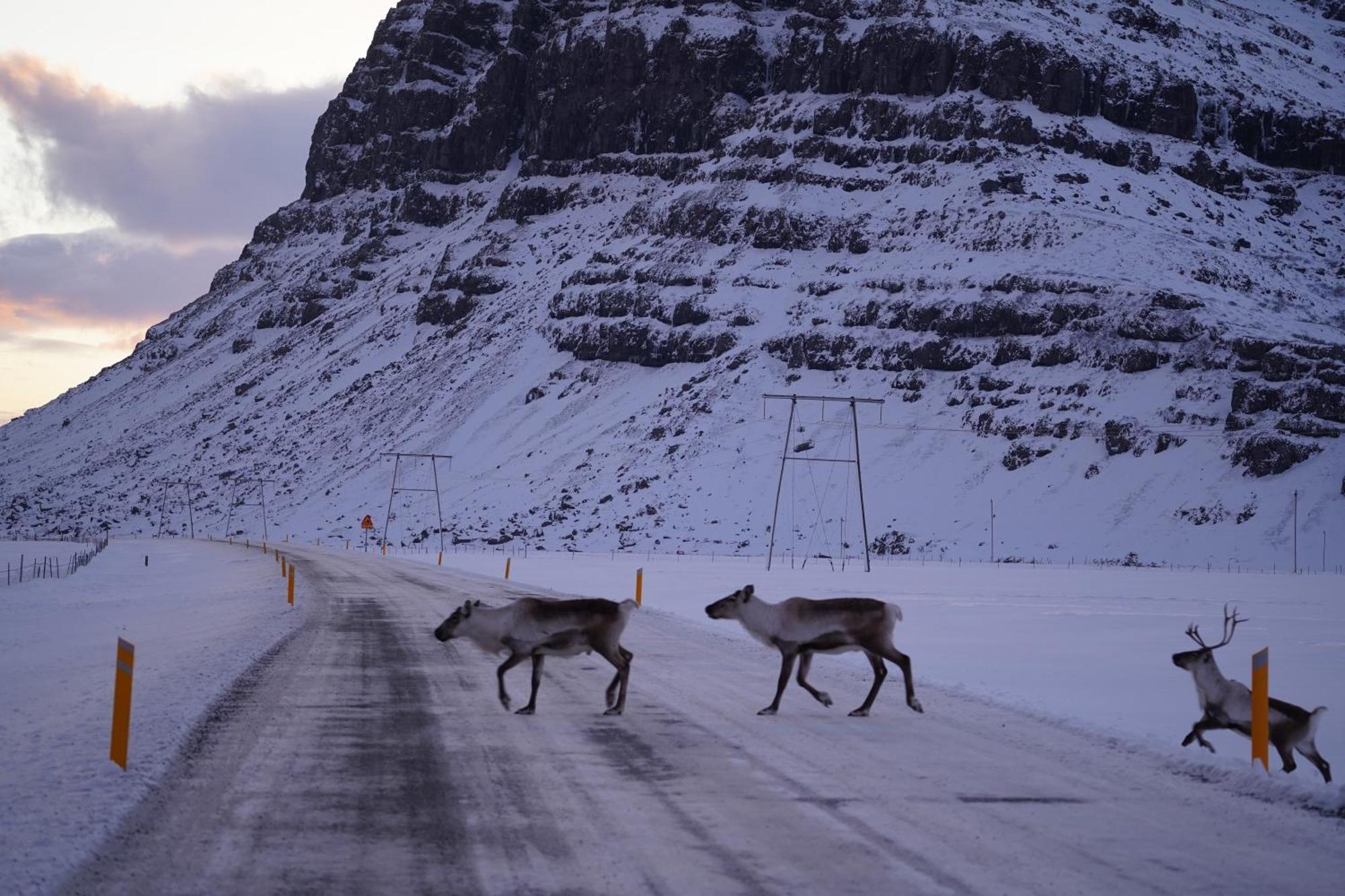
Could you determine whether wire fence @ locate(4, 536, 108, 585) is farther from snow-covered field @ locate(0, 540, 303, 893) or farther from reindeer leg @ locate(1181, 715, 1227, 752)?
reindeer leg @ locate(1181, 715, 1227, 752)

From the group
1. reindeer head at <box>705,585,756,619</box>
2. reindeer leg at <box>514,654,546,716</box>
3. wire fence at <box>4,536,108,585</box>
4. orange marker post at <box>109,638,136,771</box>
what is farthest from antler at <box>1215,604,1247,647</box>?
wire fence at <box>4,536,108,585</box>

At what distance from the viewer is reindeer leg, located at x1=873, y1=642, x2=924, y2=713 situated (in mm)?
14609

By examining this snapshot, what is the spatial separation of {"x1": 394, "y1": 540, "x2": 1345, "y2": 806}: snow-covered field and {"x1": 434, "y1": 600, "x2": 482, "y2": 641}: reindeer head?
417 centimetres

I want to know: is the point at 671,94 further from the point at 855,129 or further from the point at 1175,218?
the point at 1175,218

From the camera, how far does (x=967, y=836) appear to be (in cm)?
892

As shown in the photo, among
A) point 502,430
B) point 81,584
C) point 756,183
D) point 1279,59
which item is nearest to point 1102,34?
point 1279,59

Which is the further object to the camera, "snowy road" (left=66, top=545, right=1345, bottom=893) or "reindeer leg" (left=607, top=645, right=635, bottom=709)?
"reindeer leg" (left=607, top=645, right=635, bottom=709)

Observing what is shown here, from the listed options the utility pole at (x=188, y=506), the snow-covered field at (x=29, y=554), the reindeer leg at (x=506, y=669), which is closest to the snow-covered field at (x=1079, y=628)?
the reindeer leg at (x=506, y=669)

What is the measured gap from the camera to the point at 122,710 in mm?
11305

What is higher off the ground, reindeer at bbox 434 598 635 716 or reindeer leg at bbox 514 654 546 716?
reindeer at bbox 434 598 635 716

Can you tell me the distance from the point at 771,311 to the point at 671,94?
67251mm

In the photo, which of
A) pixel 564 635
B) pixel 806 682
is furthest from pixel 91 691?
pixel 806 682

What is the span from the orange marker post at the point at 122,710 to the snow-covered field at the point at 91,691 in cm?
14

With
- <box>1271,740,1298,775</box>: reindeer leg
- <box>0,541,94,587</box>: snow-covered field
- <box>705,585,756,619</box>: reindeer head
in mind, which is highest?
<box>705,585,756,619</box>: reindeer head
